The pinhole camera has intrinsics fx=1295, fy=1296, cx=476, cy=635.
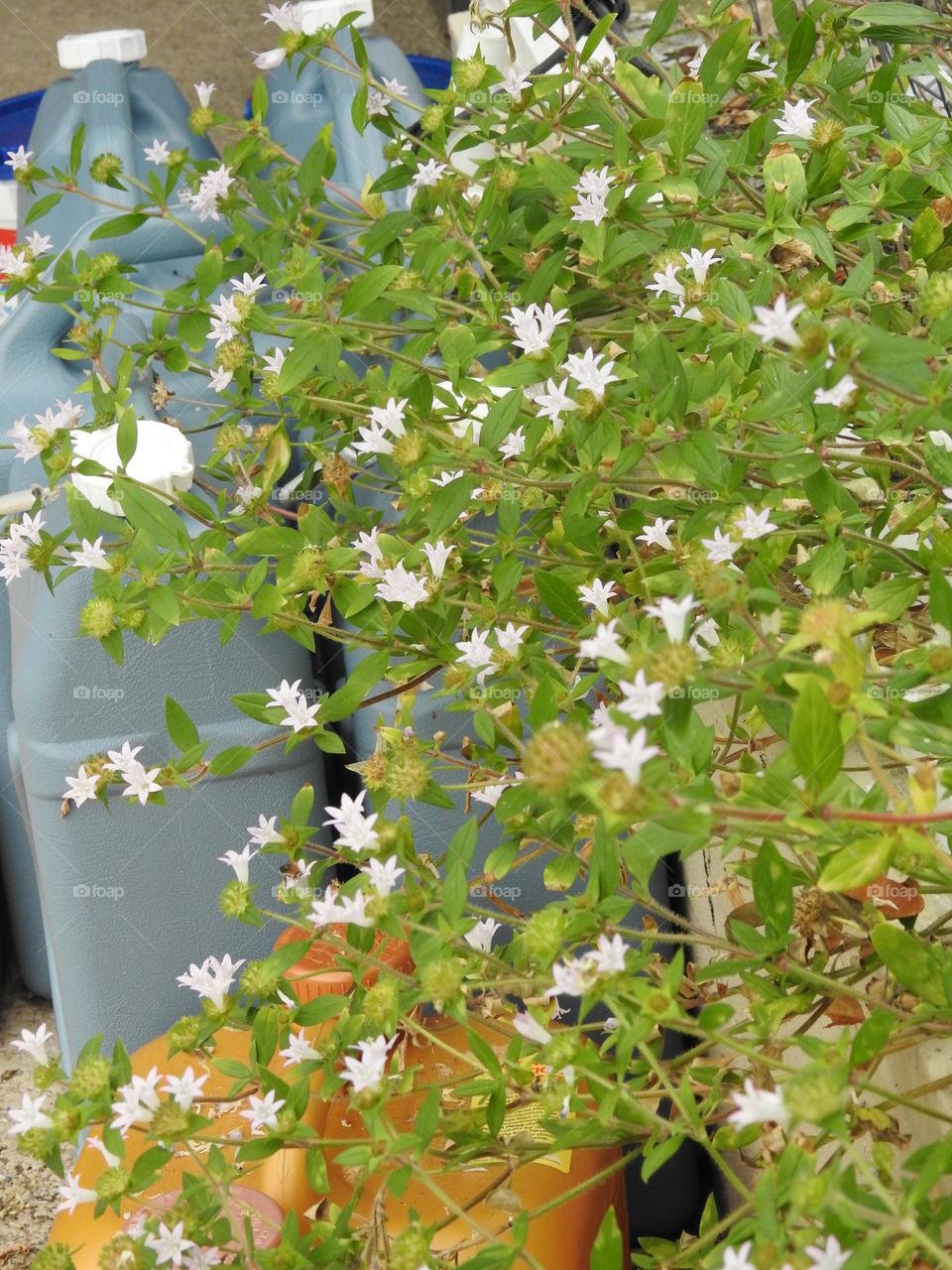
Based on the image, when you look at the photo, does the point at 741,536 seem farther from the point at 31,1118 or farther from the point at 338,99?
the point at 338,99

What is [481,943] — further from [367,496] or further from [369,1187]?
[367,496]

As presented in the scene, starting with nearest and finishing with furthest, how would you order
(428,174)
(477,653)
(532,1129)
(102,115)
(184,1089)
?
(184,1089) → (477,653) → (532,1129) → (428,174) → (102,115)

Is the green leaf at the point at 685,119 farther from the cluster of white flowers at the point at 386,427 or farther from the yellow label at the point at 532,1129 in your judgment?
the yellow label at the point at 532,1129

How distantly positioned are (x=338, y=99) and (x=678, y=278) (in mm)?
1158

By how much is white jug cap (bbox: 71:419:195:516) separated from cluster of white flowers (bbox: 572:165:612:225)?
41cm

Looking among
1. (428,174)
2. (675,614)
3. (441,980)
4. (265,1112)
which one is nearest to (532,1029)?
(441,980)

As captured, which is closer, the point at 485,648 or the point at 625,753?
the point at 625,753

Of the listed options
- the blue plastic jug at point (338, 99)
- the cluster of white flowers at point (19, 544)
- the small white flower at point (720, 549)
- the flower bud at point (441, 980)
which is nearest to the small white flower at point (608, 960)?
the flower bud at point (441, 980)

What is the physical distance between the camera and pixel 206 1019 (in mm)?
838

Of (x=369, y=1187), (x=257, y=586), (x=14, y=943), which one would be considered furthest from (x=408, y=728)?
(x=14, y=943)

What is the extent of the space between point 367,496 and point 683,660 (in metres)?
0.95

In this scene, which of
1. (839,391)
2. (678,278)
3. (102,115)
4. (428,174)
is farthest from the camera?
(102,115)

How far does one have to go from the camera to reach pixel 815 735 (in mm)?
518

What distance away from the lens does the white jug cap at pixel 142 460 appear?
1.11 meters
